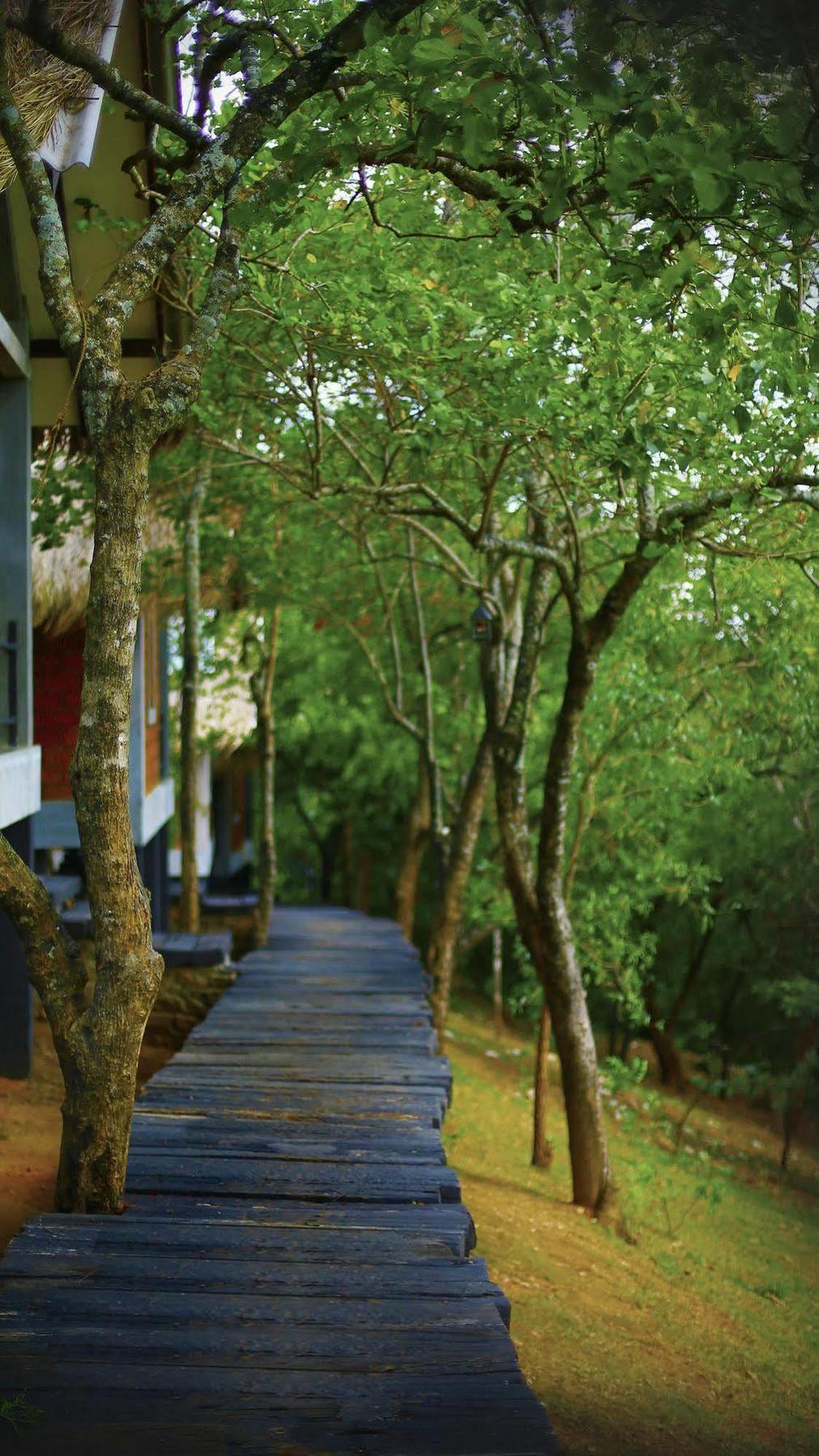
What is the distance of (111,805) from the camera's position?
15.8ft

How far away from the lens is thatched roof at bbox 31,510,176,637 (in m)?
12.1

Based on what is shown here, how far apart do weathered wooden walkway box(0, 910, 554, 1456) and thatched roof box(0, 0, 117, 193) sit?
4741mm

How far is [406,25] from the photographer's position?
16.5 ft

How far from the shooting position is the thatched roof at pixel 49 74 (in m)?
6.38

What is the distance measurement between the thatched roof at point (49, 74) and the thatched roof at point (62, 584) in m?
4.95

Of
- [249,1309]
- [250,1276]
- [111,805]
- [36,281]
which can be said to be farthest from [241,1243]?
[36,281]

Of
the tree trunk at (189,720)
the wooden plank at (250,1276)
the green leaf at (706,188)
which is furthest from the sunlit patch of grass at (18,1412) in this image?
the tree trunk at (189,720)

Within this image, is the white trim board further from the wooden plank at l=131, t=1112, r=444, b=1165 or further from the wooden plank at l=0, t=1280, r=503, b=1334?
the wooden plank at l=0, t=1280, r=503, b=1334

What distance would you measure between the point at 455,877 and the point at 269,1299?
868cm

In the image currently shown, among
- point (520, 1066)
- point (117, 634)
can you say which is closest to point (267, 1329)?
point (117, 634)

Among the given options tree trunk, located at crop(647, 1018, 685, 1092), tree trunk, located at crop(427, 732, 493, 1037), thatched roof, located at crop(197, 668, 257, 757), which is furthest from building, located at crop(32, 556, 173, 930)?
tree trunk, located at crop(647, 1018, 685, 1092)

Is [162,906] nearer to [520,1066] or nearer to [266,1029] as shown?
[520,1066]

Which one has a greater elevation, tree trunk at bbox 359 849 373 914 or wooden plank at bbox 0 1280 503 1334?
tree trunk at bbox 359 849 373 914

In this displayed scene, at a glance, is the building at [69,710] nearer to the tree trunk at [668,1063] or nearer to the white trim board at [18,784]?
the white trim board at [18,784]
